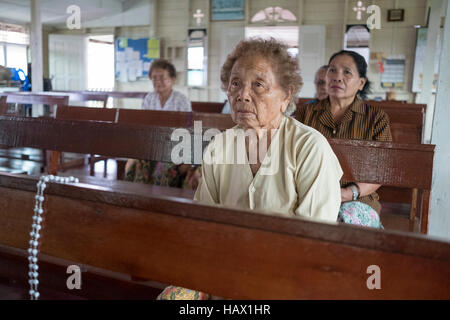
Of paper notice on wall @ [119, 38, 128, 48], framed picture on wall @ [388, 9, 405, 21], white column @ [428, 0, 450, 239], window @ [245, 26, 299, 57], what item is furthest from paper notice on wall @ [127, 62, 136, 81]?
white column @ [428, 0, 450, 239]

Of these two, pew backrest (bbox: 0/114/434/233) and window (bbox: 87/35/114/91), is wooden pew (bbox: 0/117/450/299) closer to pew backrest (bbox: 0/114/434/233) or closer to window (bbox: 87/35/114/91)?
pew backrest (bbox: 0/114/434/233)

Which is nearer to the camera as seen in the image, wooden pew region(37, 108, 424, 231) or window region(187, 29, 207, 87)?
wooden pew region(37, 108, 424, 231)

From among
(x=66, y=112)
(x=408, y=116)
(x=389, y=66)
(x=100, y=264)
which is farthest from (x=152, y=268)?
(x=389, y=66)

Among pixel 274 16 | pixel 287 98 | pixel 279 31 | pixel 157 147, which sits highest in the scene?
pixel 274 16

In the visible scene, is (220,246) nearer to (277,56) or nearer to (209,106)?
(277,56)

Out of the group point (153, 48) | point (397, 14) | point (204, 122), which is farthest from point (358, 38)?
point (204, 122)

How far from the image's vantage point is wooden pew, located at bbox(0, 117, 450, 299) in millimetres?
619

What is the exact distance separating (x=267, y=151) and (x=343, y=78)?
1088 millimetres

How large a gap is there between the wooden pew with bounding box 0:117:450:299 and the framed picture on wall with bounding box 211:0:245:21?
839 centimetres

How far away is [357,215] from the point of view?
1.72 meters

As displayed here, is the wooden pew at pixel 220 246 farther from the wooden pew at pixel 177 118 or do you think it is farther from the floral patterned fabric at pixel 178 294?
the wooden pew at pixel 177 118

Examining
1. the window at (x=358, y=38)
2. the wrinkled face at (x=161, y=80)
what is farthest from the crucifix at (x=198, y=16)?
the wrinkled face at (x=161, y=80)

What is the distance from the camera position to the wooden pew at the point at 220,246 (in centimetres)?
62

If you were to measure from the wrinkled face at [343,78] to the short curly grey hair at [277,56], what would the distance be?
0.80 metres
